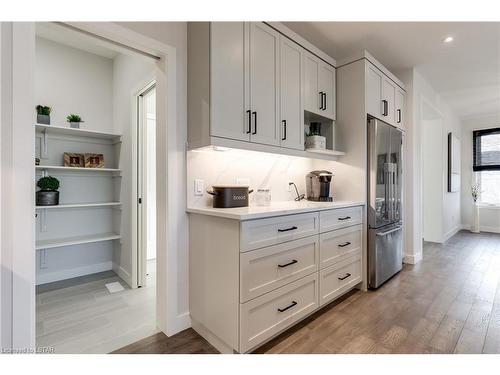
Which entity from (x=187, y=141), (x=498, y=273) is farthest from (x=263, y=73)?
(x=498, y=273)

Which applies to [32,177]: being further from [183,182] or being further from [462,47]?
[462,47]

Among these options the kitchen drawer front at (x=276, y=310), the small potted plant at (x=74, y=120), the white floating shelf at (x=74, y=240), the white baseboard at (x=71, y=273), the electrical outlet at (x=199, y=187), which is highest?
the small potted plant at (x=74, y=120)

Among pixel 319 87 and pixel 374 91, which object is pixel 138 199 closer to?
pixel 319 87

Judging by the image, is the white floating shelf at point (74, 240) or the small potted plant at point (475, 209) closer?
the white floating shelf at point (74, 240)

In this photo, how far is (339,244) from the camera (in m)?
2.25

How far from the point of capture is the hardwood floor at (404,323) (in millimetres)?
1671

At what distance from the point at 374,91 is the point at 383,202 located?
4.00 ft

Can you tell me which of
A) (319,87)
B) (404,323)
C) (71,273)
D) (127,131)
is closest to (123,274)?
(71,273)

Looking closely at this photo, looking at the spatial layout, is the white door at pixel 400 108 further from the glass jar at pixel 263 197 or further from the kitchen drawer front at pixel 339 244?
the glass jar at pixel 263 197

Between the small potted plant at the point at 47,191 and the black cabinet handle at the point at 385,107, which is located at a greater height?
the black cabinet handle at the point at 385,107

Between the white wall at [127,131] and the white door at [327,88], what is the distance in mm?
1721

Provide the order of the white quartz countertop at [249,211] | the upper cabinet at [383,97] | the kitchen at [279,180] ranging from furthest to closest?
the upper cabinet at [383,97], the kitchen at [279,180], the white quartz countertop at [249,211]

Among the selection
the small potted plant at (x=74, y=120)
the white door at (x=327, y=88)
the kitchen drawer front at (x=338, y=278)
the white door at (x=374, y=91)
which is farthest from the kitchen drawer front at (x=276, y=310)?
the small potted plant at (x=74, y=120)

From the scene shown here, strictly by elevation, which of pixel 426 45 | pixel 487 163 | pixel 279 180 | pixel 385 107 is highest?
pixel 426 45
